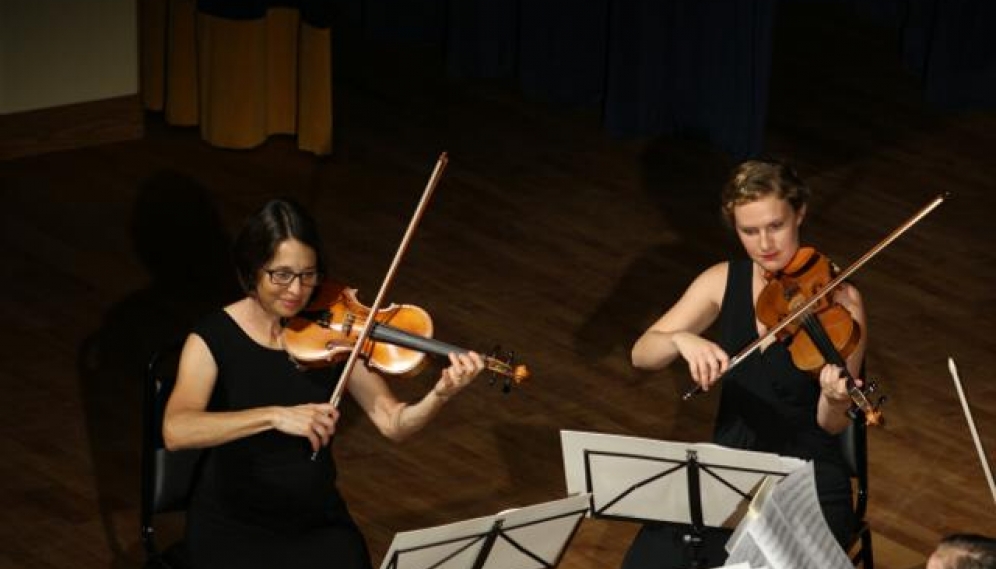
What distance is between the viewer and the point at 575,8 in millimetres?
6555

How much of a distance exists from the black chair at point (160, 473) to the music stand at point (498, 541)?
0.50m

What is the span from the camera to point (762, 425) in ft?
12.2

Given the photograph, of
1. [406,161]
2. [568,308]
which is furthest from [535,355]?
[406,161]

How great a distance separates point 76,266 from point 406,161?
1.26 meters

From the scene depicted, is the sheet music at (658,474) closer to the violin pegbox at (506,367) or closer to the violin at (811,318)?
the violin pegbox at (506,367)

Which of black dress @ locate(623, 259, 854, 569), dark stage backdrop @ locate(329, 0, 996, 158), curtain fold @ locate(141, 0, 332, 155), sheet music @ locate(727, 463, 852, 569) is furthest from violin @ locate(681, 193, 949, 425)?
curtain fold @ locate(141, 0, 332, 155)

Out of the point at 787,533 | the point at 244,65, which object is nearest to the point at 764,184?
the point at 787,533

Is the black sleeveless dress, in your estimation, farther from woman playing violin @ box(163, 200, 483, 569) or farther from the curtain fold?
the curtain fold

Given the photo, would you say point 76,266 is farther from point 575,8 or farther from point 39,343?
point 575,8

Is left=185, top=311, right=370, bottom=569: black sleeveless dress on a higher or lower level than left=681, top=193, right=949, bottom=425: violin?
lower

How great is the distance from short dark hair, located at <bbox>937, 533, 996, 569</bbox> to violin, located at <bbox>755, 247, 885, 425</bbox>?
524mm

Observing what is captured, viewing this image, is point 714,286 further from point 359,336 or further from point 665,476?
point 359,336

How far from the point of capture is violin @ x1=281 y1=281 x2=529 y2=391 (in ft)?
10.9

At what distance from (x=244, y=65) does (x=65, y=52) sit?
0.56 metres
